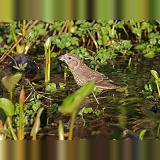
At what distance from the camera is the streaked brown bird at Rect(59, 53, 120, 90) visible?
5.64 metres

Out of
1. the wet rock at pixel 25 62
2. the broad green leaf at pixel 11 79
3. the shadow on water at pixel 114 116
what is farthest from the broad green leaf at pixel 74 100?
the wet rock at pixel 25 62

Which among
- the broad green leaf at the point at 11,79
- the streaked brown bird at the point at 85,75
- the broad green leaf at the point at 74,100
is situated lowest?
the broad green leaf at the point at 74,100

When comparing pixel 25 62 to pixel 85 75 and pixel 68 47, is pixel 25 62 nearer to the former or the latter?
pixel 68 47

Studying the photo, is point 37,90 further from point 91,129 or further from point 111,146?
point 111,146

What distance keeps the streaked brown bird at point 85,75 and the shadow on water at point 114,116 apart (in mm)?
101

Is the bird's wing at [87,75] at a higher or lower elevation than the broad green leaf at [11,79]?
higher

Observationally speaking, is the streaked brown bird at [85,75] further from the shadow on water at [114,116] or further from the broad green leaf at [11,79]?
the broad green leaf at [11,79]

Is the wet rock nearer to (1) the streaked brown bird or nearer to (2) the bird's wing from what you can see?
(1) the streaked brown bird

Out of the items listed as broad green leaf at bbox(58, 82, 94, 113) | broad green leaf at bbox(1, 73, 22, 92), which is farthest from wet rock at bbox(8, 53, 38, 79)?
broad green leaf at bbox(58, 82, 94, 113)

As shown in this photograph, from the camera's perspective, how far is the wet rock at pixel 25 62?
6527 mm

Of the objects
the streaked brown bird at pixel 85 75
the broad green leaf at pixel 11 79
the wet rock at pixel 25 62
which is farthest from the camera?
the wet rock at pixel 25 62

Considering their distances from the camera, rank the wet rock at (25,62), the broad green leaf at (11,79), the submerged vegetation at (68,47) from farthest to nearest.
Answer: the wet rock at (25,62)
the submerged vegetation at (68,47)
the broad green leaf at (11,79)

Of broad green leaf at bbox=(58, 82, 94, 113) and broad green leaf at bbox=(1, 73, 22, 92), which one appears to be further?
broad green leaf at bbox=(1, 73, 22, 92)

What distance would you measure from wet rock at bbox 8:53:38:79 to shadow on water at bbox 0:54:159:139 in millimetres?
396
